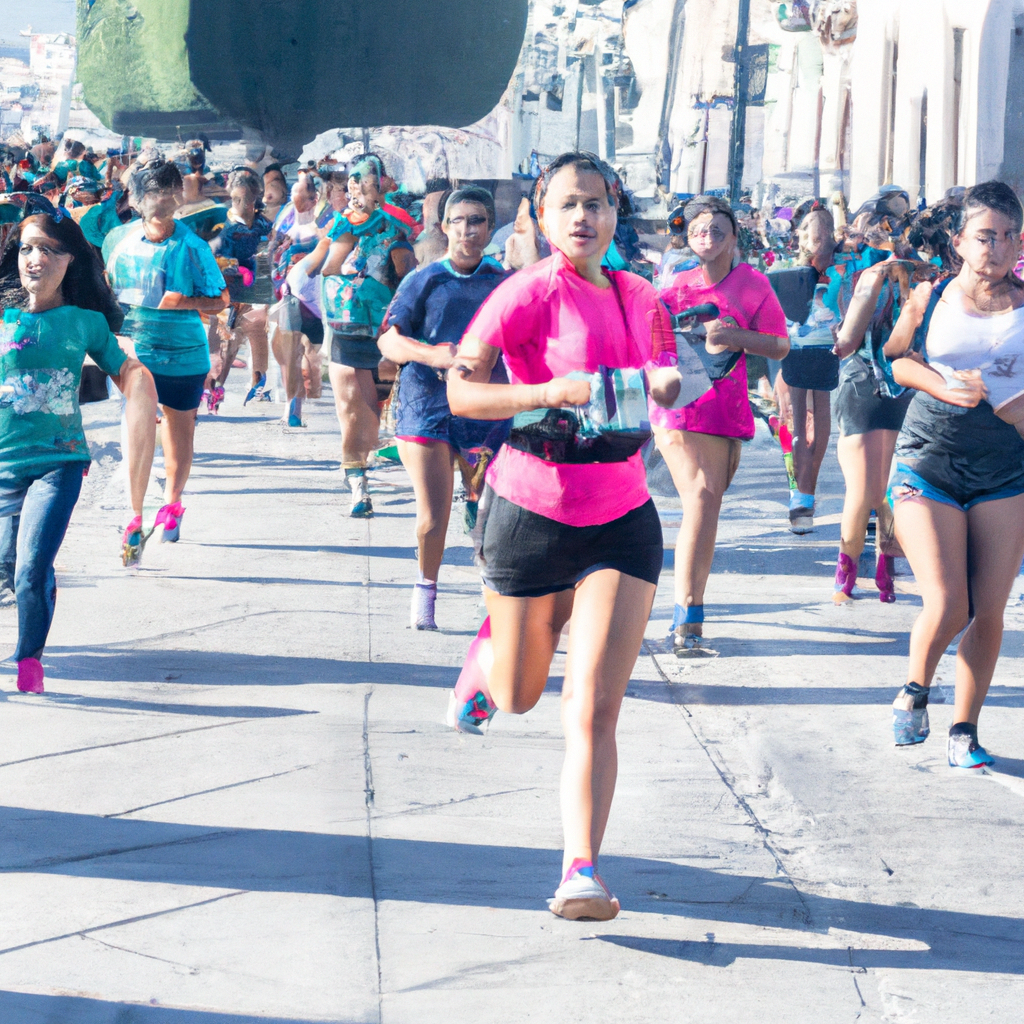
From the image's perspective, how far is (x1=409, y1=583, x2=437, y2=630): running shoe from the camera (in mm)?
7078

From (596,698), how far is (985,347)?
2.15 m

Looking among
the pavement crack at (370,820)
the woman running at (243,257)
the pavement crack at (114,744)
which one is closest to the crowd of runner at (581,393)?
the pavement crack at (370,820)

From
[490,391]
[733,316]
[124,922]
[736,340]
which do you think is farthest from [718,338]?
[124,922]

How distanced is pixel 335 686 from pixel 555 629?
2085 mm

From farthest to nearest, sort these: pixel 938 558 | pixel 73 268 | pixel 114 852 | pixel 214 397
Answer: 1. pixel 214 397
2. pixel 73 268
3. pixel 938 558
4. pixel 114 852

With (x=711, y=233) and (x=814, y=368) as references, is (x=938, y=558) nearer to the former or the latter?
(x=711, y=233)

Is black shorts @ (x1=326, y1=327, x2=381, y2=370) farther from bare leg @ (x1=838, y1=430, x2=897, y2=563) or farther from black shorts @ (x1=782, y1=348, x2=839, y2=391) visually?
bare leg @ (x1=838, y1=430, x2=897, y2=563)

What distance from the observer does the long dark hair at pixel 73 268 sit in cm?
599

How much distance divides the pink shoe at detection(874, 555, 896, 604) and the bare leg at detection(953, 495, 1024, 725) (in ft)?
8.31

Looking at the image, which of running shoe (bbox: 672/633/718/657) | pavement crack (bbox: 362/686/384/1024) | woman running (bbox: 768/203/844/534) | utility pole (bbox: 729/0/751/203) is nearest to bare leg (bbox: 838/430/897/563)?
running shoe (bbox: 672/633/718/657)

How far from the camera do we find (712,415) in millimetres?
6734

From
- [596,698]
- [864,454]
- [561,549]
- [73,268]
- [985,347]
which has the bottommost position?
[596,698]

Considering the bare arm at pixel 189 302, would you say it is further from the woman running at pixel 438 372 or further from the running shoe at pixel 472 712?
the running shoe at pixel 472 712

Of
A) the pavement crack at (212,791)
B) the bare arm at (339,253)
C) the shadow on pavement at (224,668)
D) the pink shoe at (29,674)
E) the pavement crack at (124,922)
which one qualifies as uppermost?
the bare arm at (339,253)
